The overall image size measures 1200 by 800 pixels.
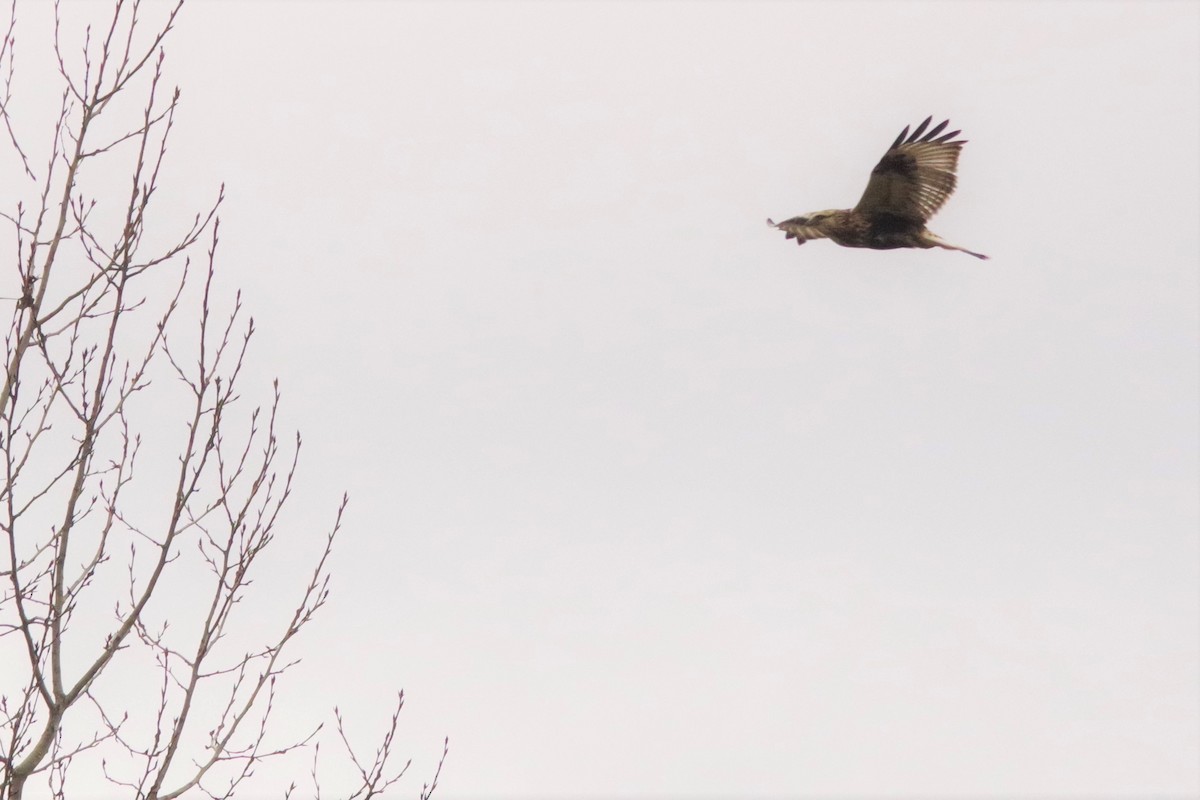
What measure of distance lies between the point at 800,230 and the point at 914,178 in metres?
0.96

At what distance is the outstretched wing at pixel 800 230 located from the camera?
1072 cm

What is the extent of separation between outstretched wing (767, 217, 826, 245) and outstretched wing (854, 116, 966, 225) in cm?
37

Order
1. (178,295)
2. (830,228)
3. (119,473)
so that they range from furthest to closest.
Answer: (830,228) → (119,473) → (178,295)

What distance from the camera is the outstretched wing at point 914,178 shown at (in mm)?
10461

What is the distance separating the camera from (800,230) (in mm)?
10789

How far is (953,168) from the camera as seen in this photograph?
10.6 m

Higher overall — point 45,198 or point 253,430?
point 45,198

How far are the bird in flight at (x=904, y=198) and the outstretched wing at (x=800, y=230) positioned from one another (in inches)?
3.3

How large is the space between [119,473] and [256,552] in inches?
29.3

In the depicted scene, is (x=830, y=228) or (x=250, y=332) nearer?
(x=250, y=332)

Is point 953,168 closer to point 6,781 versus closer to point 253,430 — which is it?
point 253,430

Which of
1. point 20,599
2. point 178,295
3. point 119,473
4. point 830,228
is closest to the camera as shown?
point 20,599

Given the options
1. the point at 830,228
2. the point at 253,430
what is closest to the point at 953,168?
the point at 830,228

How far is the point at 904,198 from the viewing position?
34.6ft
